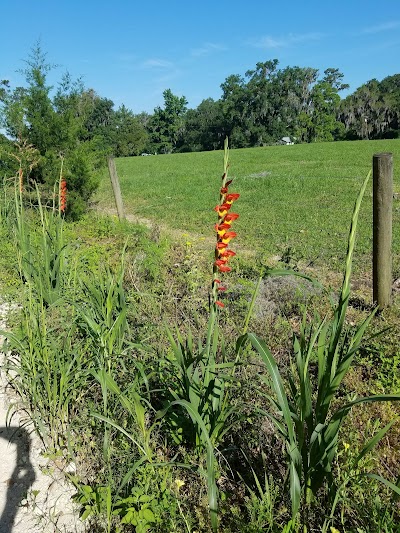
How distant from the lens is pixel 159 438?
7.48 ft

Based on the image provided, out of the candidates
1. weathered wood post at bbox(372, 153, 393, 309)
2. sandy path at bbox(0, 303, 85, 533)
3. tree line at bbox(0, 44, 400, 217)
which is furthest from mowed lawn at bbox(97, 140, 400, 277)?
tree line at bbox(0, 44, 400, 217)

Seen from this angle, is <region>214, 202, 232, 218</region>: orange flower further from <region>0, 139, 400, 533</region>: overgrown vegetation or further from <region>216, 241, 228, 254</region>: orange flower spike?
<region>216, 241, 228, 254</region>: orange flower spike

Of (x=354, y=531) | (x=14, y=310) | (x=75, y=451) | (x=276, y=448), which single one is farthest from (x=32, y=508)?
(x=14, y=310)

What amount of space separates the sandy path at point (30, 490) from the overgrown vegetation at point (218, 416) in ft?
0.30

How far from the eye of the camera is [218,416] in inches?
77.3

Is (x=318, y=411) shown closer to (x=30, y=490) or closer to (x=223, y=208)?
(x=223, y=208)

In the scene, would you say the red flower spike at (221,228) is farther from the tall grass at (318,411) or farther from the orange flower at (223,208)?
the tall grass at (318,411)

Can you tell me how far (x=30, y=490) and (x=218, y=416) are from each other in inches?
40.0

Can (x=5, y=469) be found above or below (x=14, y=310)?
below

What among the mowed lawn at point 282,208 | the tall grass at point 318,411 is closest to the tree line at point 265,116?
the mowed lawn at point 282,208

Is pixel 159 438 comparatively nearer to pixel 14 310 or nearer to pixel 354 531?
pixel 354 531

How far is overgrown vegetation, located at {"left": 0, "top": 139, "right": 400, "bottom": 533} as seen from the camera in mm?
1565

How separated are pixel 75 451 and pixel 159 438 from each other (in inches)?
17.9

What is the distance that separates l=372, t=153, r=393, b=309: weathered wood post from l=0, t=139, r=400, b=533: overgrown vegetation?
23 cm
